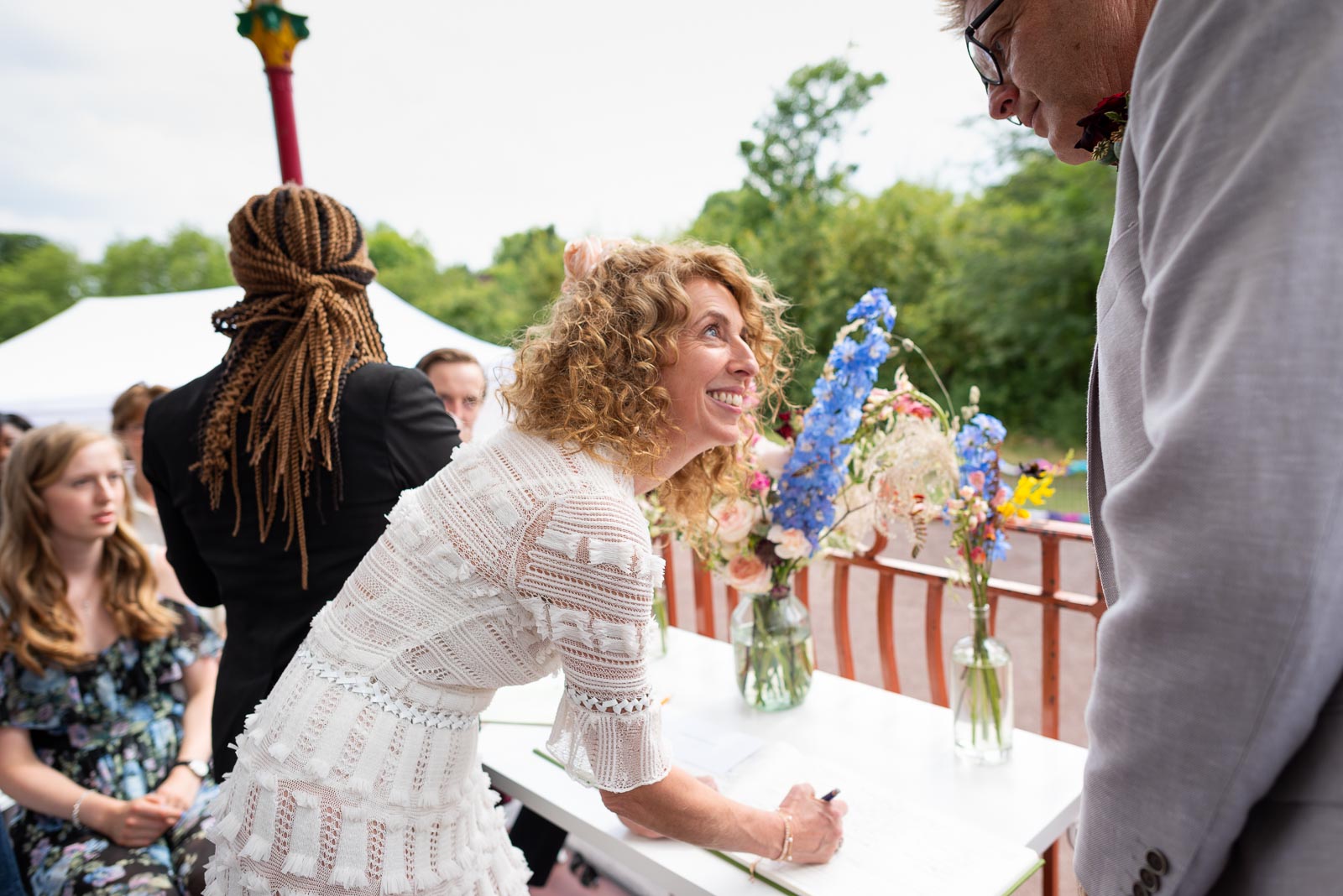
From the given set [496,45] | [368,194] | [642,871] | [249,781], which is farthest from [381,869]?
[368,194]

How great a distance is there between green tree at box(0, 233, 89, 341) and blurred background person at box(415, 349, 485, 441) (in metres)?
30.5

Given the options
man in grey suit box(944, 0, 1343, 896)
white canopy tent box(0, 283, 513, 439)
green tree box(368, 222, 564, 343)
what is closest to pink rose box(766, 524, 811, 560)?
man in grey suit box(944, 0, 1343, 896)

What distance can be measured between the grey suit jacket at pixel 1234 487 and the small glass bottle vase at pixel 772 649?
4.38 feet

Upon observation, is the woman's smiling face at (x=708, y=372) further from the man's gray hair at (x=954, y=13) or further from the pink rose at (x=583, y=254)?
the man's gray hair at (x=954, y=13)

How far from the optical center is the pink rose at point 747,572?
1906 millimetres

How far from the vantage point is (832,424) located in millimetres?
1776

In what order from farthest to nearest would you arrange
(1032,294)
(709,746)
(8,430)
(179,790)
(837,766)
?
(1032,294)
(8,430)
(179,790)
(709,746)
(837,766)

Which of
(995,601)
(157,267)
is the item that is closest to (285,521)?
(995,601)

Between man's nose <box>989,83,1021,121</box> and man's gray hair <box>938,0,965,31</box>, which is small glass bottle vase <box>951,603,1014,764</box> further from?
man's gray hair <box>938,0,965,31</box>

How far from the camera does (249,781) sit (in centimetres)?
122

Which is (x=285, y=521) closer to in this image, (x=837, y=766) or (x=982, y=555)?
(x=837, y=766)

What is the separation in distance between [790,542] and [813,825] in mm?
633

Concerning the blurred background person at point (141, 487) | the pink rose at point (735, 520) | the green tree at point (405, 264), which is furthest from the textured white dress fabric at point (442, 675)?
the green tree at point (405, 264)

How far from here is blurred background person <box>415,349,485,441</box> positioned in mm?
3064
